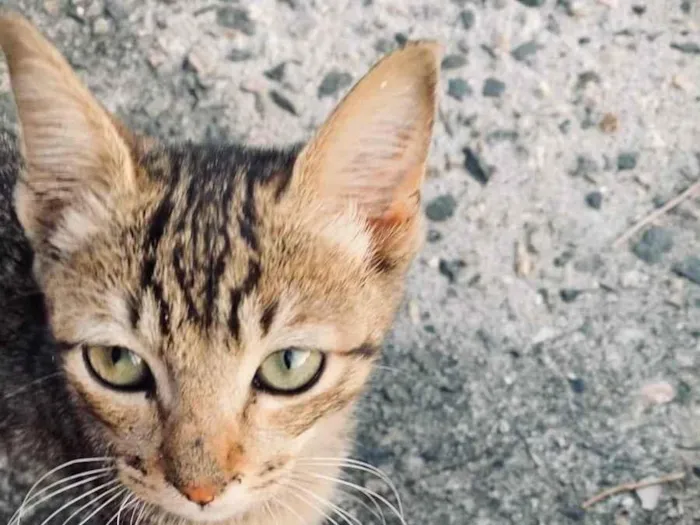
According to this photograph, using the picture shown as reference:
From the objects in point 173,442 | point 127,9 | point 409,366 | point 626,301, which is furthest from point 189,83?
point 173,442

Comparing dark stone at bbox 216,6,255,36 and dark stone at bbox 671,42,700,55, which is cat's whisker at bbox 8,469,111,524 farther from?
dark stone at bbox 671,42,700,55

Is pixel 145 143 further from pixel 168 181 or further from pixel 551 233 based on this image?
pixel 551 233

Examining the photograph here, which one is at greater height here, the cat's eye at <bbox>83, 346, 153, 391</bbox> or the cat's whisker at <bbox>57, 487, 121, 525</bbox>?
the cat's eye at <bbox>83, 346, 153, 391</bbox>

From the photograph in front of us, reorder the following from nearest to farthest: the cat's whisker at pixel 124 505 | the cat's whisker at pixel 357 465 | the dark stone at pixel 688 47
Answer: the cat's whisker at pixel 124 505 < the cat's whisker at pixel 357 465 < the dark stone at pixel 688 47

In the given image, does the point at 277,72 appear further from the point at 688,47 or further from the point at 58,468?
the point at 58,468

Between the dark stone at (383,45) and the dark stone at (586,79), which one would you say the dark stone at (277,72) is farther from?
the dark stone at (586,79)

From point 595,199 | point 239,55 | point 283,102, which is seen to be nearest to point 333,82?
point 283,102

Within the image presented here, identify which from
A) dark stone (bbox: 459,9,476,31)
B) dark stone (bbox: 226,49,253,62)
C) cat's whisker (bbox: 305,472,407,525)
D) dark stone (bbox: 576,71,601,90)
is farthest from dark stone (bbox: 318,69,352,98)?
cat's whisker (bbox: 305,472,407,525)

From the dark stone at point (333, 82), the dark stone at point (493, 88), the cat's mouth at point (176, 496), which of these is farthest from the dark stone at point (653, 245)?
the cat's mouth at point (176, 496)
